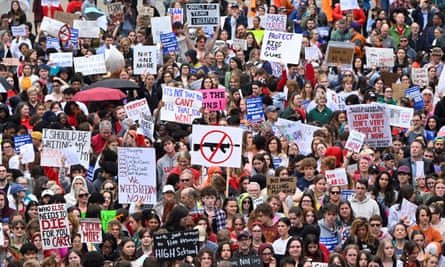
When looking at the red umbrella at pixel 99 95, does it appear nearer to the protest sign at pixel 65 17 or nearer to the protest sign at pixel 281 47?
the protest sign at pixel 281 47

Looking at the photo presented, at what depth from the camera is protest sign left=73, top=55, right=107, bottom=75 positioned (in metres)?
29.9

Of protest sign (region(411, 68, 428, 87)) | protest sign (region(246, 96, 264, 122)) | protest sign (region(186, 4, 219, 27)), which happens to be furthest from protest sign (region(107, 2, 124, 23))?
protest sign (region(246, 96, 264, 122))

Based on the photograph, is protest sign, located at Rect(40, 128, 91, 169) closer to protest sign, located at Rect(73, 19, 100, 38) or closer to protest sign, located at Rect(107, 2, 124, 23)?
protest sign, located at Rect(73, 19, 100, 38)

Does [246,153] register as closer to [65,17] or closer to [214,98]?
[214,98]

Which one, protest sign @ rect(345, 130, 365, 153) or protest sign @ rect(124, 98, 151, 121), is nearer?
protest sign @ rect(345, 130, 365, 153)

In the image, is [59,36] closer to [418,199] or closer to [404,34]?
[404,34]

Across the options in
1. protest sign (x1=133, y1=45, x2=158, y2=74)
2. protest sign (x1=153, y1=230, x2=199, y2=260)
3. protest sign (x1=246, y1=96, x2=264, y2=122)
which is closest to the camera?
protest sign (x1=153, y1=230, x2=199, y2=260)

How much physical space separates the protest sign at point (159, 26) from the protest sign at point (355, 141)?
7.66 m

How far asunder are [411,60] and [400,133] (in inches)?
176

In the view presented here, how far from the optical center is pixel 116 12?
3412cm

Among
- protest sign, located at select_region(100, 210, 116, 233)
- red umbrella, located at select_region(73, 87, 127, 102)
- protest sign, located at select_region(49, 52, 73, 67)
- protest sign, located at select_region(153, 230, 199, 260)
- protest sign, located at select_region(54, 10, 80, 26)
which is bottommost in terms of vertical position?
protest sign, located at select_region(100, 210, 116, 233)

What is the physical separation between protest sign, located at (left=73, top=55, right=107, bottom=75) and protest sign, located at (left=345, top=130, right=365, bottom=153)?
6220mm

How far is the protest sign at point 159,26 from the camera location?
31969 mm

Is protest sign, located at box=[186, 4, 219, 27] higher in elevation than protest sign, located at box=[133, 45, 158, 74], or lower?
higher
